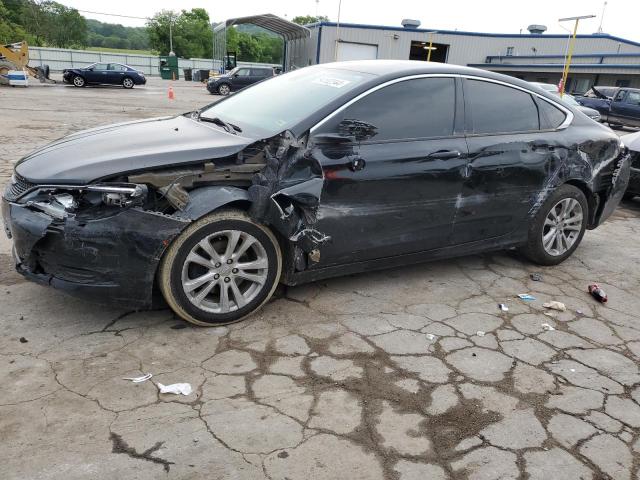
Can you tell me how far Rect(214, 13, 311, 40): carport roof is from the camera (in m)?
33.8

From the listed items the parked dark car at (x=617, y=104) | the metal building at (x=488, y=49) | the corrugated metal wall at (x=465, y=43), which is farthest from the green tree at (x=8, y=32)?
the parked dark car at (x=617, y=104)

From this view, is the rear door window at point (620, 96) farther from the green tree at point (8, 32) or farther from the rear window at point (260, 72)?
the green tree at point (8, 32)

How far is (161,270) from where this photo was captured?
3.11 m

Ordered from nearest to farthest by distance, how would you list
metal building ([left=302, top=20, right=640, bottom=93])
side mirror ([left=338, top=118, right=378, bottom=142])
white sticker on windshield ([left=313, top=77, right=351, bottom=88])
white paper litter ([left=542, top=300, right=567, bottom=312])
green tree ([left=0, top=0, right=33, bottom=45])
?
side mirror ([left=338, top=118, right=378, bottom=142]) < white sticker on windshield ([left=313, top=77, right=351, bottom=88]) < white paper litter ([left=542, top=300, right=567, bottom=312]) < metal building ([left=302, top=20, right=640, bottom=93]) < green tree ([left=0, top=0, right=33, bottom=45])

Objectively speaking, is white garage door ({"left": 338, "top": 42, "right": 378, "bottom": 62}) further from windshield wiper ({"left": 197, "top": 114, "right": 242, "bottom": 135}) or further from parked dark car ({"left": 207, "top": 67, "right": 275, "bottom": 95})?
windshield wiper ({"left": 197, "top": 114, "right": 242, "bottom": 135})

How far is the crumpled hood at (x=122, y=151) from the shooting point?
3.01 meters

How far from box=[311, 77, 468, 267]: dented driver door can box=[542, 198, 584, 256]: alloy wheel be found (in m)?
1.24

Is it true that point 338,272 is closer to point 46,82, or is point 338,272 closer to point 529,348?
point 529,348

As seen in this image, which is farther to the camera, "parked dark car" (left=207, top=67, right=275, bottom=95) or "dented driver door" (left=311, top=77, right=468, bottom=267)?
"parked dark car" (left=207, top=67, right=275, bottom=95)

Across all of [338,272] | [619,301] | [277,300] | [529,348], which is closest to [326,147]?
[338,272]

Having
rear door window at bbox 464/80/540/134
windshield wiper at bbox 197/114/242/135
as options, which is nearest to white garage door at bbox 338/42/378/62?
rear door window at bbox 464/80/540/134

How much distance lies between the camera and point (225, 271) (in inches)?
130

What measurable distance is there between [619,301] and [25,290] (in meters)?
4.62

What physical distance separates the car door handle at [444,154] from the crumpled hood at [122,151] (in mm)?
1335
